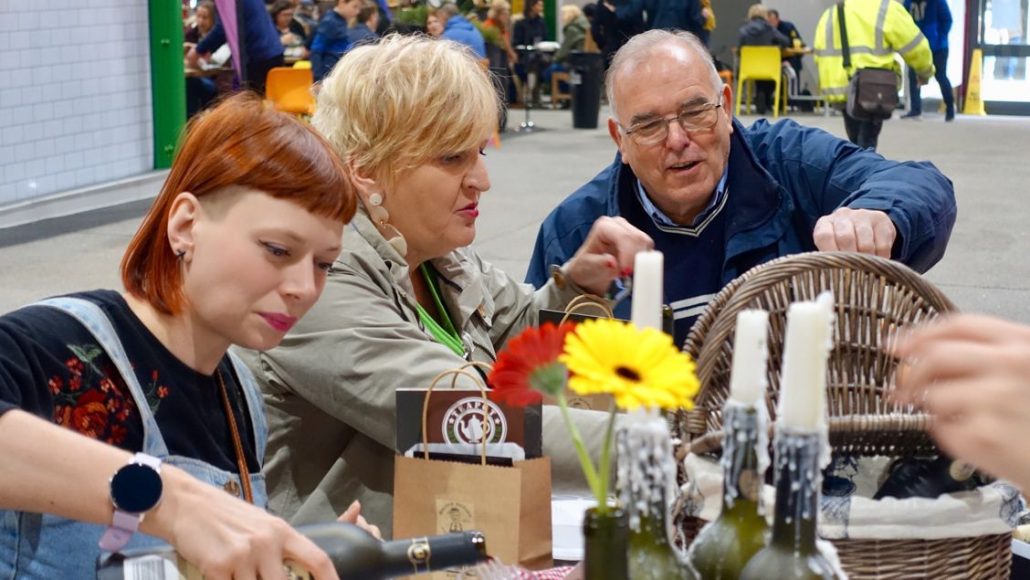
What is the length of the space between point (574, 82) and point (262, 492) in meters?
14.3

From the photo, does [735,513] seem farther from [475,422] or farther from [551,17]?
[551,17]

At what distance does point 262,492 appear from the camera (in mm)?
1937

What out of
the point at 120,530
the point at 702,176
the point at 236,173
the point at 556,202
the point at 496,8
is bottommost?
the point at 556,202

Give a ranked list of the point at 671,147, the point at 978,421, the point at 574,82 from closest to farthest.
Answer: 1. the point at 978,421
2. the point at 671,147
3. the point at 574,82

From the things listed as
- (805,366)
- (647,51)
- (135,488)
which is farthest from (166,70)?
(805,366)

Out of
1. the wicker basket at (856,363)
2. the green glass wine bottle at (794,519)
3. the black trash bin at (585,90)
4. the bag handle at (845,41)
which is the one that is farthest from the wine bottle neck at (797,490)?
the black trash bin at (585,90)

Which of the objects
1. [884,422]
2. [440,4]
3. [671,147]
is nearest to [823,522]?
[884,422]

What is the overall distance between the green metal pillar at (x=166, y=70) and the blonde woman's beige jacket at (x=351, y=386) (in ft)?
27.3

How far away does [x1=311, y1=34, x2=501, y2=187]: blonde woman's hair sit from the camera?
2320 mm

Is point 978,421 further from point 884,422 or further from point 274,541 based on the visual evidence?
point 274,541

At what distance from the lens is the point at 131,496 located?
4.58ft

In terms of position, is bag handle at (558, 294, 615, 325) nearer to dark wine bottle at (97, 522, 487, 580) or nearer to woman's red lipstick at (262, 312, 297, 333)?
woman's red lipstick at (262, 312, 297, 333)

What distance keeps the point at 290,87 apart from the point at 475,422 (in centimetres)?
969

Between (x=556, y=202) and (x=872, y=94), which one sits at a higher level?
(x=872, y=94)
